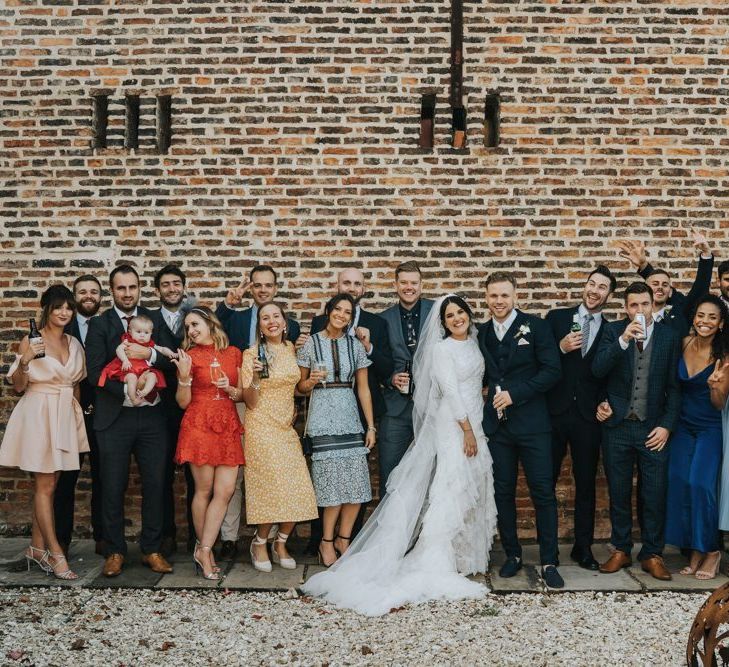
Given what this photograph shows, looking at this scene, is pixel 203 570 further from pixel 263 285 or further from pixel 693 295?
pixel 693 295

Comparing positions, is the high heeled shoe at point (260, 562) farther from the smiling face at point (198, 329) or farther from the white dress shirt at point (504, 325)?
the white dress shirt at point (504, 325)

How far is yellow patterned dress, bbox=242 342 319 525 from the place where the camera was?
5285 millimetres

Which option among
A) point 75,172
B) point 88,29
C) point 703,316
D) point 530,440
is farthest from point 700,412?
point 88,29

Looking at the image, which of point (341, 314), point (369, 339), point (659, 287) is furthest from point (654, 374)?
point (341, 314)

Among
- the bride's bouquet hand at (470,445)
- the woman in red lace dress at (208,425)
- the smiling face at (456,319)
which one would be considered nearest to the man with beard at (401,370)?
the smiling face at (456,319)

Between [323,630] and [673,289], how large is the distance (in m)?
3.43

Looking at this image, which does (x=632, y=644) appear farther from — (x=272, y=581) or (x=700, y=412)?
(x=272, y=581)

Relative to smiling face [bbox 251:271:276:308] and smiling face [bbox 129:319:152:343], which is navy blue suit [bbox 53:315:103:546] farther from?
smiling face [bbox 251:271:276:308]

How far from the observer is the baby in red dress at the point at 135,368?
16.9ft

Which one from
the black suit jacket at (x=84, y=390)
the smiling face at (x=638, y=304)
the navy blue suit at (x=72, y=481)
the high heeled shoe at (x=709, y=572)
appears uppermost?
the smiling face at (x=638, y=304)

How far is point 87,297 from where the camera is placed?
564 cm

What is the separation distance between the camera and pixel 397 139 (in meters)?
6.37

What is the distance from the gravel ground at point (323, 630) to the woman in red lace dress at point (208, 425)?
0.51 meters

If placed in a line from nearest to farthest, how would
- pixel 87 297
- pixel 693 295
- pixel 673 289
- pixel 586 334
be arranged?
pixel 586 334 < pixel 87 297 < pixel 693 295 < pixel 673 289
